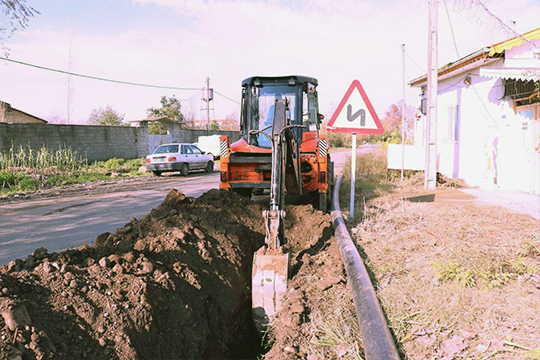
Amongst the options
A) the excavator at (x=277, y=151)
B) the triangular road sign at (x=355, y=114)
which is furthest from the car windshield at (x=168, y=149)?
the triangular road sign at (x=355, y=114)

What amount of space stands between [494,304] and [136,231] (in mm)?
3763

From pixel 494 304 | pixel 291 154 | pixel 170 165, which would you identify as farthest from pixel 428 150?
pixel 170 165

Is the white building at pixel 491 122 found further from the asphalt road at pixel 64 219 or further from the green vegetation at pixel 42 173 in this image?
the green vegetation at pixel 42 173

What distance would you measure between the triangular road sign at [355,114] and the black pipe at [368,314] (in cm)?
299

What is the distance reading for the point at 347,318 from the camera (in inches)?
146

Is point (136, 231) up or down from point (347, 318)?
up

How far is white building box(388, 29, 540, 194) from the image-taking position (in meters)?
10.6

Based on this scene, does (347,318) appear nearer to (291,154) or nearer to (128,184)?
(291,154)

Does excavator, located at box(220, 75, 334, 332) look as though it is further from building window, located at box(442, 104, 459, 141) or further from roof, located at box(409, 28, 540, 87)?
building window, located at box(442, 104, 459, 141)

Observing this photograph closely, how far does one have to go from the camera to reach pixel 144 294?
11.9ft

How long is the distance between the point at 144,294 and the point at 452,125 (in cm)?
1417

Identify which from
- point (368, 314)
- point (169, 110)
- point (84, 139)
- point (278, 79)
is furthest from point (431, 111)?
point (169, 110)

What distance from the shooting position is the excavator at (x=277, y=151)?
196 inches

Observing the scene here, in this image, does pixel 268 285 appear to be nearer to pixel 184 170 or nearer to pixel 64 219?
pixel 64 219
